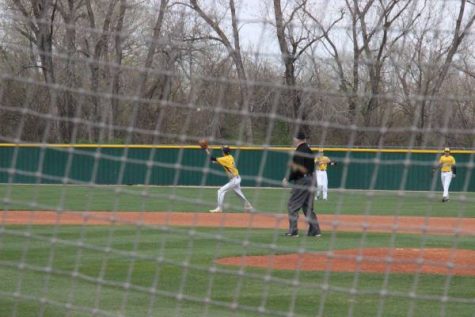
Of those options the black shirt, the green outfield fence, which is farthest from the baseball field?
the green outfield fence

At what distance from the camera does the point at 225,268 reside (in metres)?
12.6

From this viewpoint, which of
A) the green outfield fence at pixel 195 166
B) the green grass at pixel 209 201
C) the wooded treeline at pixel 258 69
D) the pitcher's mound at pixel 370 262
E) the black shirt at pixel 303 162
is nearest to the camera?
the wooded treeline at pixel 258 69

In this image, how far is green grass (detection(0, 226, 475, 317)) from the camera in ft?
30.3

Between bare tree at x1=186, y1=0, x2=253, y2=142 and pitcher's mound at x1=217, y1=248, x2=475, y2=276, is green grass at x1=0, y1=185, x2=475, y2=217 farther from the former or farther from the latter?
bare tree at x1=186, y1=0, x2=253, y2=142

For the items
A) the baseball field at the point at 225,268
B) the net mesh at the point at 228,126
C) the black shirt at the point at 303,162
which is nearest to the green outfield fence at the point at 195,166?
the baseball field at the point at 225,268

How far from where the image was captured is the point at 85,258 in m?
13.1

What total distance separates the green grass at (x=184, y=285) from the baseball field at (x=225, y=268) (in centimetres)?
2

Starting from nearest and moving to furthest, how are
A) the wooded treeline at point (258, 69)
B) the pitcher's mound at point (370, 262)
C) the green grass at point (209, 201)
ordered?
1. the wooded treeline at point (258, 69)
2. the pitcher's mound at point (370, 262)
3. the green grass at point (209, 201)

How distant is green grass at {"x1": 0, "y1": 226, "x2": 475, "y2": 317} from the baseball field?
0.02 metres

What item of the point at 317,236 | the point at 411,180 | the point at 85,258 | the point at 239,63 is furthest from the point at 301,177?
the point at 411,180

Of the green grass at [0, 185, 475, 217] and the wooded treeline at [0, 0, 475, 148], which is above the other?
the wooded treeline at [0, 0, 475, 148]

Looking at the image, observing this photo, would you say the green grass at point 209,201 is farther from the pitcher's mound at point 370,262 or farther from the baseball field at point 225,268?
the pitcher's mound at point 370,262

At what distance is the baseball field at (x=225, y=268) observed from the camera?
773 centimetres

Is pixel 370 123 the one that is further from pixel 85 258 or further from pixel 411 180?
pixel 411 180
